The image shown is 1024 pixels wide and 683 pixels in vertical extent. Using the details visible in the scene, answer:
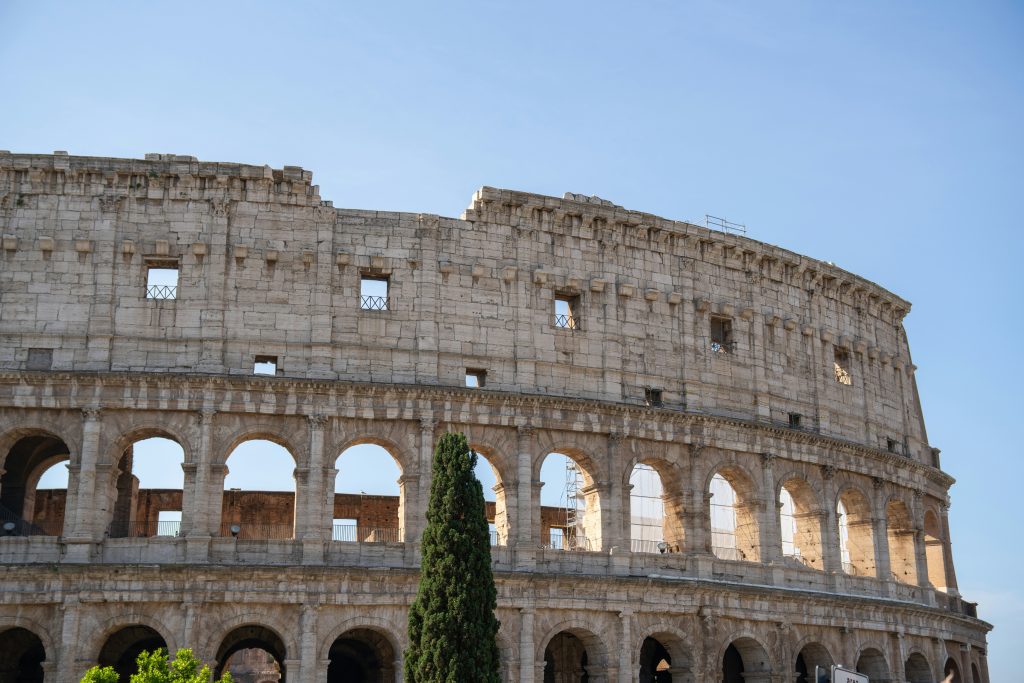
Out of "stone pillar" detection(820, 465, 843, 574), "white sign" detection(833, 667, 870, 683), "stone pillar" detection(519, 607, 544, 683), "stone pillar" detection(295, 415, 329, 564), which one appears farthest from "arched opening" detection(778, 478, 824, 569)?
"white sign" detection(833, 667, 870, 683)

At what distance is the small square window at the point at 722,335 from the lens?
35.7 m

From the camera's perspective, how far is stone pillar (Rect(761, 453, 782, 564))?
34.2 metres

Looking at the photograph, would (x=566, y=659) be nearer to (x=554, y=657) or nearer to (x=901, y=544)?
(x=554, y=657)

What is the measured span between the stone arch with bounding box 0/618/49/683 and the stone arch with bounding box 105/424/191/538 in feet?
10.6

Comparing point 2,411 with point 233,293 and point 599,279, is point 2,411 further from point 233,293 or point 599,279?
point 599,279

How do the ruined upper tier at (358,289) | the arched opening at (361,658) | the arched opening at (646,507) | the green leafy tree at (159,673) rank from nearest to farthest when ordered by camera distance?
the green leafy tree at (159,673) < the ruined upper tier at (358,289) < the arched opening at (361,658) < the arched opening at (646,507)

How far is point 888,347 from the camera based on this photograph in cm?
4122

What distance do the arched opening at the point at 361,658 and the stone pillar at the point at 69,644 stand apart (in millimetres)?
7103

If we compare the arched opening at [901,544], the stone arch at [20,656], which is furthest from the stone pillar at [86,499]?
the arched opening at [901,544]

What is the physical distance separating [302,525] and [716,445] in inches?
458

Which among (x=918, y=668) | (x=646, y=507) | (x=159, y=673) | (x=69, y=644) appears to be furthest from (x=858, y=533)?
(x=159, y=673)

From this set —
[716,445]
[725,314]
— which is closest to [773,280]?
[725,314]

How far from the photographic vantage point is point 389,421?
100 feet

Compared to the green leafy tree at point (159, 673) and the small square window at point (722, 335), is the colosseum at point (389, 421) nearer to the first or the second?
the small square window at point (722, 335)
